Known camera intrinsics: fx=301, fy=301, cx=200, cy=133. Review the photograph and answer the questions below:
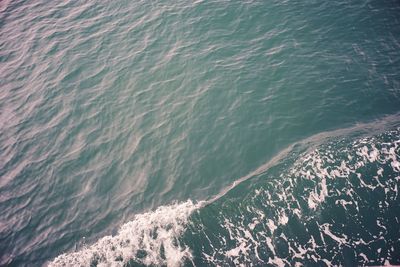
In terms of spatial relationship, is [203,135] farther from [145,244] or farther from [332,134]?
[332,134]

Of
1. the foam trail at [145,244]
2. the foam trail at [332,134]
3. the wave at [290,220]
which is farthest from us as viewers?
the foam trail at [332,134]

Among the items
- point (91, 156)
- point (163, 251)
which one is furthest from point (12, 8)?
point (163, 251)

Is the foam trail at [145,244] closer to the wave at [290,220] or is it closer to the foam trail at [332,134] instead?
the wave at [290,220]

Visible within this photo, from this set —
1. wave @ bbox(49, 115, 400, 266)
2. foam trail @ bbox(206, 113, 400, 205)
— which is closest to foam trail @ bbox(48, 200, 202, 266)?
wave @ bbox(49, 115, 400, 266)

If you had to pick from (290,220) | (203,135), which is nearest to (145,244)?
(203,135)

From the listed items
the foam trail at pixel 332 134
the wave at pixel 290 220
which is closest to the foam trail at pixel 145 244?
the wave at pixel 290 220

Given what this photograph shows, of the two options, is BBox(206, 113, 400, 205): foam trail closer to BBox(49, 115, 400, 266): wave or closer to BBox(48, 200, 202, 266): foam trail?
BBox(49, 115, 400, 266): wave
